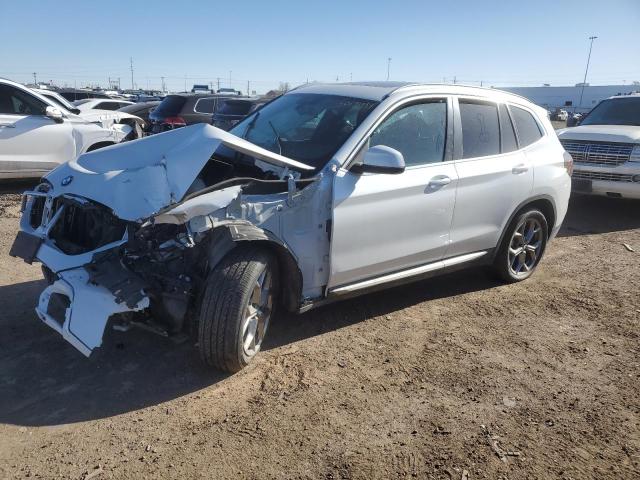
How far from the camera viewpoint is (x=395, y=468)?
8.61 ft

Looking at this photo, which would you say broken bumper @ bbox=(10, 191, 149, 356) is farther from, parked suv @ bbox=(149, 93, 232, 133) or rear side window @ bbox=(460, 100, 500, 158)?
→ parked suv @ bbox=(149, 93, 232, 133)

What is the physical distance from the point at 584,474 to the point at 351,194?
2.12 meters

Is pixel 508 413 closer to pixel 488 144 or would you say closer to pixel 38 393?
pixel 488 144

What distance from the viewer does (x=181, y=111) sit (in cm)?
1205

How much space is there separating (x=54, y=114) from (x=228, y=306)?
6.38 metres

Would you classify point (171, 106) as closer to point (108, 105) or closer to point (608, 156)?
point (108, 105)

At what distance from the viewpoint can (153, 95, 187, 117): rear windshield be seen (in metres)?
12.0

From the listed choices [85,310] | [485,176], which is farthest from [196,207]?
[485,176]

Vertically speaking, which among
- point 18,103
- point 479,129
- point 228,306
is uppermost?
point 479,129

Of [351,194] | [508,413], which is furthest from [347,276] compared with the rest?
[508,413]

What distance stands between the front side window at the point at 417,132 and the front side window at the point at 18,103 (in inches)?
251

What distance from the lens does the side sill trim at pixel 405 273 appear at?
3828 mm

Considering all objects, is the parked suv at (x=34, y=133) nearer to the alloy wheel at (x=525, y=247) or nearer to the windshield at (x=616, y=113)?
the alloy wheel at (x=525, y=247)

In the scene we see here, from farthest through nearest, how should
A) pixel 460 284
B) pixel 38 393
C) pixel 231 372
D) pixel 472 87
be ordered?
pixel 460 284 → pixel 472 87 → pixel 231 372 → pixel 38 393
